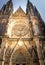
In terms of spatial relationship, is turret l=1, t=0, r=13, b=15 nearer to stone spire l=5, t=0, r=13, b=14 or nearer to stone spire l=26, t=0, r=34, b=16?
stone spire l=5, t=0, r=13, b=14

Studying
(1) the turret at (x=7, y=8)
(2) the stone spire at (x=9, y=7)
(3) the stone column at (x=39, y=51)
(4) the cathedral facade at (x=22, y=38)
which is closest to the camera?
(3) the stone column at (x=39, y=51)

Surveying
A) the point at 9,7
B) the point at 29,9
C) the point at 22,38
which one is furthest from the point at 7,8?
the point at 22,38

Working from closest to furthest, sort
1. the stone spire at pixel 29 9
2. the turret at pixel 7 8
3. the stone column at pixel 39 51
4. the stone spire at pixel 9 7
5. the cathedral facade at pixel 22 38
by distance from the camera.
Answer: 1. the stone column at pixel 39 51
2. the cathedral facade at pixel 22 38
3. the stone spire at pixel 29 9
4. the turret at pixel 7 8
5. the stone spire at pixel 9 7

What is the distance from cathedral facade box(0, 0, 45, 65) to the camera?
49.2ft

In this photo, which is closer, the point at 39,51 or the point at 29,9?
the point at 39,51

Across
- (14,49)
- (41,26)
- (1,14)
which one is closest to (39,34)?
(41,26)

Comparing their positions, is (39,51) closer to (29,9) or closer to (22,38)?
(22,38)

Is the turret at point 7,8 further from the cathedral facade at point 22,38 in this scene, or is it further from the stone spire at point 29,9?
the stone spire at point 29,9

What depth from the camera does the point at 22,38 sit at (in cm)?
1662

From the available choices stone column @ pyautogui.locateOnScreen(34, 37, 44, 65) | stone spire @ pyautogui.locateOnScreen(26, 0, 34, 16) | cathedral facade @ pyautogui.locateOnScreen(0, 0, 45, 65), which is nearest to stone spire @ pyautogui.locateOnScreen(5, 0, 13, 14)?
cathedral facade @ pyautogui.locateOnScreen(0, 0, 45, 65)

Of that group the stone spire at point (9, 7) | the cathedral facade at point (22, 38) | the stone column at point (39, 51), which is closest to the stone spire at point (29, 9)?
the cathedral facade at point (22, 38)

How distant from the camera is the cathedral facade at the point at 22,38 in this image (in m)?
15.0

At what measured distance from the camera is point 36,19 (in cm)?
1861

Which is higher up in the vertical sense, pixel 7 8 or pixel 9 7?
pixel 9 7
